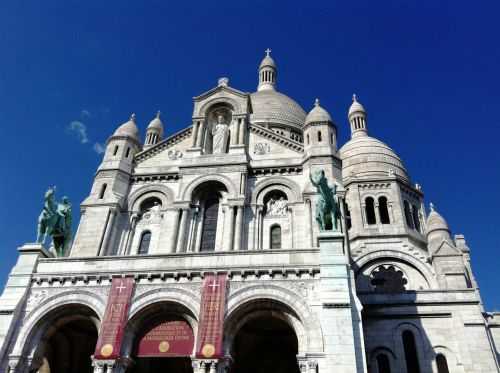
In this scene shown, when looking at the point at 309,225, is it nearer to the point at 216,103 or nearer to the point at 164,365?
the point at 164,365

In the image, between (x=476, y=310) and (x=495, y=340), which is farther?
(x=495, y=340)

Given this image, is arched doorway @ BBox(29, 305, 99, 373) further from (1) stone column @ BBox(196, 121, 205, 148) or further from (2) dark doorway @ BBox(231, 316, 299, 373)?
(1) stone column @ BBox(196, 121, 205, 148)

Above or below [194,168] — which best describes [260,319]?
below

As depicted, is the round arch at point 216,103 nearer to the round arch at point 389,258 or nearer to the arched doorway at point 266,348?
the round arch at point 389,258

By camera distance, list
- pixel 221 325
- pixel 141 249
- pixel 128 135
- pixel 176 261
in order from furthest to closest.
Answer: pixel 128 135 < pixel 141 249 < pixel 176 261 < pixel 221 325

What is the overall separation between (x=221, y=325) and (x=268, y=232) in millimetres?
8016

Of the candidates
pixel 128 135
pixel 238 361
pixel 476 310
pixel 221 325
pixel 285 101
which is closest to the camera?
pixel 221 325

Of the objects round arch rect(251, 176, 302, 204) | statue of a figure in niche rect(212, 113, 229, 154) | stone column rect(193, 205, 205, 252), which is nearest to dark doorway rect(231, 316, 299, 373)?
stone column rect(193, 205, 205, 252)

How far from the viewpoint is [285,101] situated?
4738cm

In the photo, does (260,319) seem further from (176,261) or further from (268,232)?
(268,232)

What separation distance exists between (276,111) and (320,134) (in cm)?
1940

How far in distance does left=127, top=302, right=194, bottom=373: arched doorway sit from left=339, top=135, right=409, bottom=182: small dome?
870 inches

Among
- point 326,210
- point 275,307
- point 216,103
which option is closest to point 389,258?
point 326,210

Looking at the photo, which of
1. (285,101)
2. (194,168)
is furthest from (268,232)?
(285,101)
